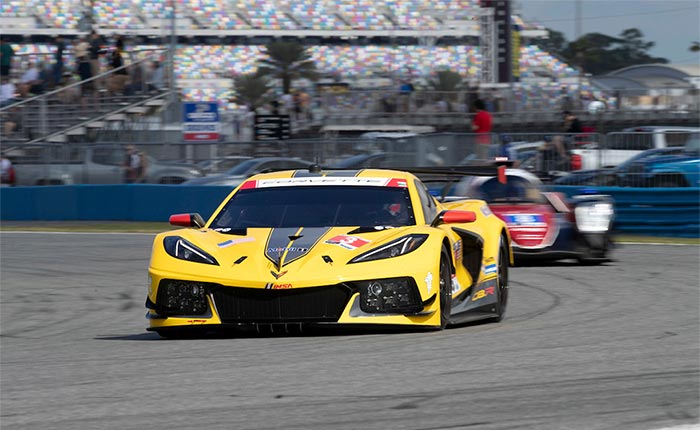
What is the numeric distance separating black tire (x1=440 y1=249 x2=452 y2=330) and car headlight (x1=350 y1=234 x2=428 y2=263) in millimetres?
209

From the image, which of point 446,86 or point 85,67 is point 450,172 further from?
point 446,86

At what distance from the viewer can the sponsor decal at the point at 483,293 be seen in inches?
298

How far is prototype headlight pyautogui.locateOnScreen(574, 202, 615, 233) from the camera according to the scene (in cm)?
1261

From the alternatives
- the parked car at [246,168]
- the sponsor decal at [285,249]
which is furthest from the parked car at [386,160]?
the sponsor decal at [285,249]

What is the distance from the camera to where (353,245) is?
21.8ft

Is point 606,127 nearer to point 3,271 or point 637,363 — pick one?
point 3,271

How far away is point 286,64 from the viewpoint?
2035 inches

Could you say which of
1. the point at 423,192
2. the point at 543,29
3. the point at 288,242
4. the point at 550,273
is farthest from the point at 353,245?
the point at 543,29

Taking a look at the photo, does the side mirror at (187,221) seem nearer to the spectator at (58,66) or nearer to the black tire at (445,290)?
the black tire at (445,290)

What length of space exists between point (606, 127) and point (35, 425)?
3422 centimetres

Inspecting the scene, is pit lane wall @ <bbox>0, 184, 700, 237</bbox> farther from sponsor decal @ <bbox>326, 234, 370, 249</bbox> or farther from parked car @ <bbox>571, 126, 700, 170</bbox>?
sponsor decal @ <bbox>326, 234, 370, 249</bbox>

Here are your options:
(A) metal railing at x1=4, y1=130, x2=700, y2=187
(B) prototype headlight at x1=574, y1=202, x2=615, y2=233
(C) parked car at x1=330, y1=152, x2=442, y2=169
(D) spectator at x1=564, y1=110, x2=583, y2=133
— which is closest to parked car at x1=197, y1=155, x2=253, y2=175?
(A) metal railing at x1=4, y1=130, x2=700, y2=187

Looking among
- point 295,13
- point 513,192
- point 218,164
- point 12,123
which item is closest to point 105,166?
point 218,164

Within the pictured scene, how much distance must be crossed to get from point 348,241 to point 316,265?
35 centimetres
